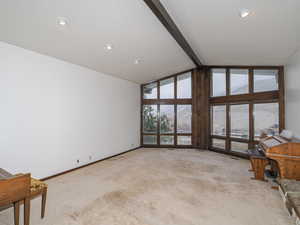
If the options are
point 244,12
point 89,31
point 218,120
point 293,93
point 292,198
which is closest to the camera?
point 292,198

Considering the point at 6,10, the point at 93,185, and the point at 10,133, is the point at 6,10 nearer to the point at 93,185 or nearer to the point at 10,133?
the point at 10,133

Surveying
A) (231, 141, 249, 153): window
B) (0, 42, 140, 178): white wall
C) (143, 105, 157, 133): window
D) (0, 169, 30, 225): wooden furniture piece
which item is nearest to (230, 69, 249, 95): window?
(231, 141, 249, 153): window

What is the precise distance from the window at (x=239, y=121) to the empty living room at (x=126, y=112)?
36 millimetres

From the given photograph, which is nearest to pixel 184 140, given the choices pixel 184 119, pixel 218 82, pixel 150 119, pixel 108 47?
pixel 184 119

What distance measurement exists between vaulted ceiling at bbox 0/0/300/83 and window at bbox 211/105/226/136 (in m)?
2.21

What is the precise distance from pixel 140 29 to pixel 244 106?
4.51 m

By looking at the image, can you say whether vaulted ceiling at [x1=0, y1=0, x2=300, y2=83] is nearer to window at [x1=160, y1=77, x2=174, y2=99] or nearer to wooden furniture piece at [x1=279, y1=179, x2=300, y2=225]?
window at [x1=160, y1=77, x2=174, y2=99]

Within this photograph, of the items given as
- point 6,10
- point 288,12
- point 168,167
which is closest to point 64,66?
point 6,10

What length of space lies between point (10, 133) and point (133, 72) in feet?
12.6

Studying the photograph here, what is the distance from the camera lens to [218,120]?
6.45 meters

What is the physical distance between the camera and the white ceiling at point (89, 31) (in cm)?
241

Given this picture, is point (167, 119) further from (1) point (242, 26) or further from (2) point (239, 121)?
(1) point (242, 26)

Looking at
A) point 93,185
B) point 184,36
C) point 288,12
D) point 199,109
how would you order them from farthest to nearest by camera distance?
point 199,109, point 184,36, point 93,185, point 288,12

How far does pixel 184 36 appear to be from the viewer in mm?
3871
